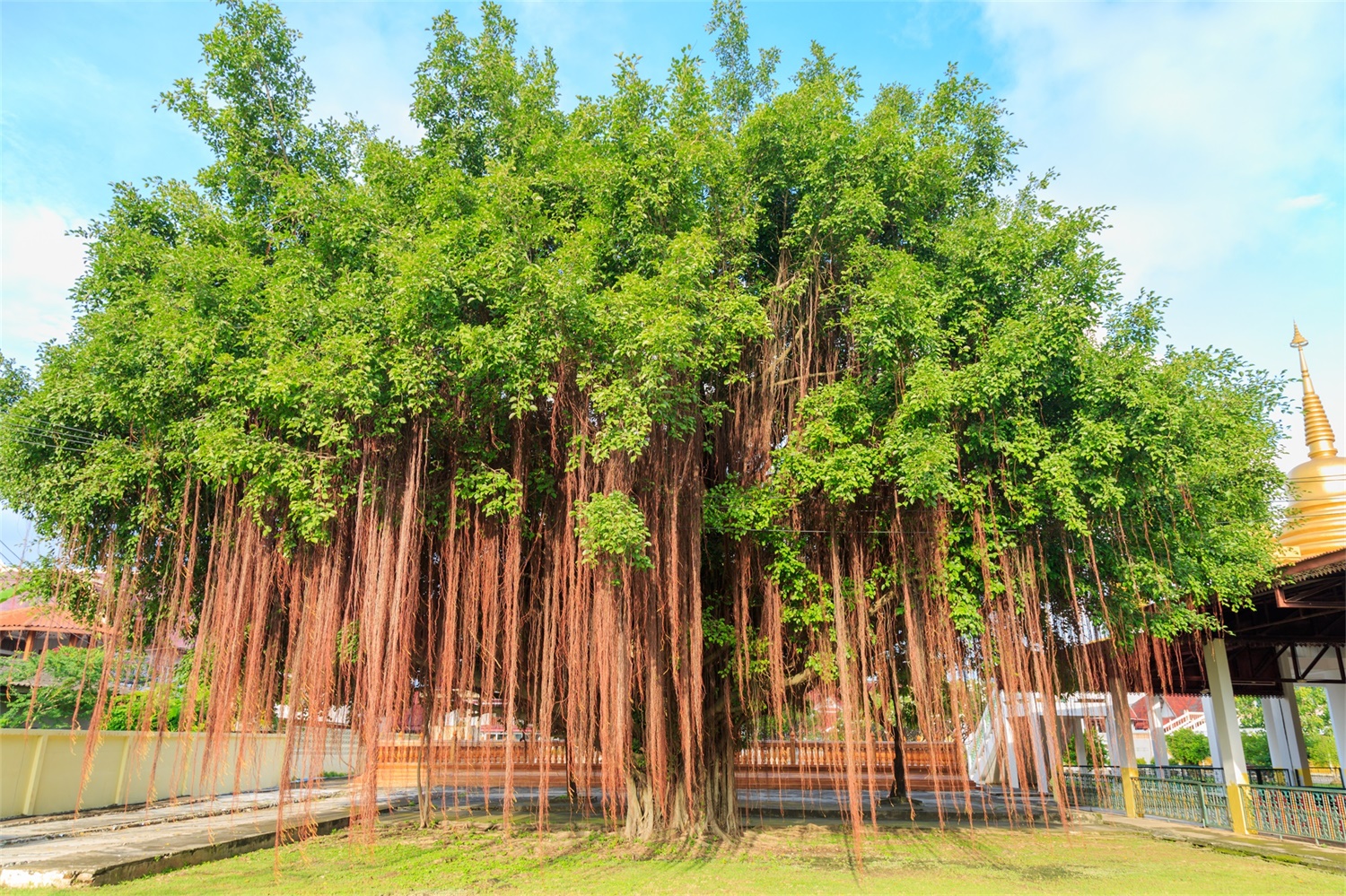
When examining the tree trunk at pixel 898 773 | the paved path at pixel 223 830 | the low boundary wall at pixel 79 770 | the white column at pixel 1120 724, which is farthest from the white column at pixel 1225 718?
the low boundary wall at pixel 79 770

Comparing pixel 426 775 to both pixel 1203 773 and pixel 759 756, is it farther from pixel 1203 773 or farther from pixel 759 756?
pixel 1203 773

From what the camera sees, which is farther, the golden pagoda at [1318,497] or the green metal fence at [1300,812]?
the golden pagoda at [1318,497]

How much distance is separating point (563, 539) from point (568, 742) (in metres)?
2.11

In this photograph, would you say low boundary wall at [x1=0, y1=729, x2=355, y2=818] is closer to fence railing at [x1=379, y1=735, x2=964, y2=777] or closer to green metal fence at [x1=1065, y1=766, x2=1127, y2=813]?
fence railing at [x1=379, y1=735, x2=964, y2=777]

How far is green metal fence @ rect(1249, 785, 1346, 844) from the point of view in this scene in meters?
10.4

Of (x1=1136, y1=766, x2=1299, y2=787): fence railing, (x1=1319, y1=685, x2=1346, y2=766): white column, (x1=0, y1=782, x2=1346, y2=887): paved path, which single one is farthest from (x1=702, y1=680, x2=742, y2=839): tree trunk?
(x1=1319, y1=685, x2=1346, y2=766): white column

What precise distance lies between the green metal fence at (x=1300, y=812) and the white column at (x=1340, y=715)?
3.97 metres

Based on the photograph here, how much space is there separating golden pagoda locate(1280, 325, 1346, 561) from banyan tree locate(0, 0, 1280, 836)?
987 cm

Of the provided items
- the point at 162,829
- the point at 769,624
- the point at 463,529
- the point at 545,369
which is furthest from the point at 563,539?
the point at 162,829

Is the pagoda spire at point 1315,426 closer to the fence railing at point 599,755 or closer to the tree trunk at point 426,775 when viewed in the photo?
the fence railing at point 599,755

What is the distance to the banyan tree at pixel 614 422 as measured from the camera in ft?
24.2

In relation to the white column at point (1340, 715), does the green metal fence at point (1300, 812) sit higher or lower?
Result: lower

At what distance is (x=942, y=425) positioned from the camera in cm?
759

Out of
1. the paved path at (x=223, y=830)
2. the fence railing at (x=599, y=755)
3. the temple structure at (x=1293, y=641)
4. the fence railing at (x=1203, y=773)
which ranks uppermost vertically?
the temple structure at (x=1293, y=641)
